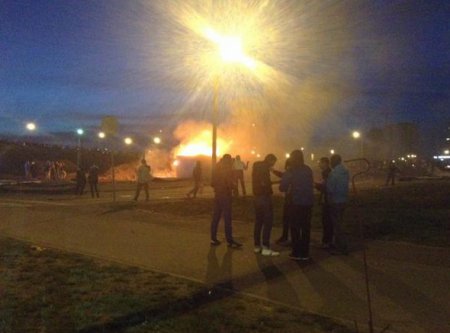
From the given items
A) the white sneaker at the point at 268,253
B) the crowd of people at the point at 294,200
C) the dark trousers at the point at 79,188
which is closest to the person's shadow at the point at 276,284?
the white sneaker at the point at 268,253

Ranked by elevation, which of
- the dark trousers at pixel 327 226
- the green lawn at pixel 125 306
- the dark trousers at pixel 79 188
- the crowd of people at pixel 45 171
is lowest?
the green lawn at pixel 125 306

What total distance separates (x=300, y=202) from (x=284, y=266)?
3.85ft

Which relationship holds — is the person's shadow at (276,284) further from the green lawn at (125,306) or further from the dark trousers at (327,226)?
the dark trousers at (327,226)

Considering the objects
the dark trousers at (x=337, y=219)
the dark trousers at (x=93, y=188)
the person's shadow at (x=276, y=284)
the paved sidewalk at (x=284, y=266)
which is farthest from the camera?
the dark trousers at (x=93, y=188)

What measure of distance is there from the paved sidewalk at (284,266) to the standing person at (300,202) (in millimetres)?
278

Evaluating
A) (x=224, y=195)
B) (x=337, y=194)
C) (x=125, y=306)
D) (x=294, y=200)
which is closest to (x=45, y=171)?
(x=224, y=195)

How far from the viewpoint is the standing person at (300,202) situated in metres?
9.35

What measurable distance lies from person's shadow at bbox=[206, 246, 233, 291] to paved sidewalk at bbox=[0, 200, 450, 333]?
0.01 metres

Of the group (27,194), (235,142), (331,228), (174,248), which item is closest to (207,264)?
(174,248)

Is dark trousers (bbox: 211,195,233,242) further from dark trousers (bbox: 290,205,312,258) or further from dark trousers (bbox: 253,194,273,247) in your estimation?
dark trousers (bbox: 290,205,312,258)

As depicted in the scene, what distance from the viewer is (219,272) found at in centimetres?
855

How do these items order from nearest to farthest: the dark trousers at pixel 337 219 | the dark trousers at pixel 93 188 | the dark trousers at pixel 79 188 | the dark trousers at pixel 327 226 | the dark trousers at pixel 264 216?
the dark trousers at pixel 264 216 < the dark trousers at pixel 337 219 < the dark trousers at pixel 327 226 < the dark trousers at pixel 93 188 < the dark trousers at pixel 79 188

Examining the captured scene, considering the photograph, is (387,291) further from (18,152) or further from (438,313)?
(18,152)

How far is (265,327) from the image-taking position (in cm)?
586
